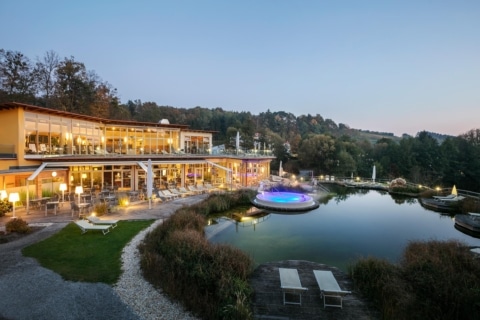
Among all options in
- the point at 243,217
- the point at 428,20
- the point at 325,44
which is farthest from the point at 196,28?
the point at 243,217

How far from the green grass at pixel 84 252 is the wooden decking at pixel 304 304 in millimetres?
3879

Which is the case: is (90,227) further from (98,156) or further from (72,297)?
(98,156)

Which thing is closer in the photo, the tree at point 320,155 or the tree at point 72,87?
the tree at point 72,87

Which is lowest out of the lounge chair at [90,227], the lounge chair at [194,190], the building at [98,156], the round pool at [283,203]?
the round pool at [283,203]

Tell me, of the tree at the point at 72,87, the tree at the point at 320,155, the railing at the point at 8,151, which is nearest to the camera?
the railing at the point at 8,151

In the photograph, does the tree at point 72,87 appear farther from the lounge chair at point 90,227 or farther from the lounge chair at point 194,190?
the lounge chair at point 90,227

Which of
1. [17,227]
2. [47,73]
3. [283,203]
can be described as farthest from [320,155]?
[47,73]

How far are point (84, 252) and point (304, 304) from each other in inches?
278

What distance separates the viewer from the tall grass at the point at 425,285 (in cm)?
520

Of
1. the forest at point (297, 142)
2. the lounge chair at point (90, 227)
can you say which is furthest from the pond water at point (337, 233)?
the forest at point (297, 142)

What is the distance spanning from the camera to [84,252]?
26.8 feet

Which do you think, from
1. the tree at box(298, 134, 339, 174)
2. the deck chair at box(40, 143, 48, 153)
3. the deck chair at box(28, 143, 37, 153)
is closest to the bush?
the deck chair at box(28, 143, 37, 153)

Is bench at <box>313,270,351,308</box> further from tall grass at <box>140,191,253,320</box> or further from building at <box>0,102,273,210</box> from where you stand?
building at <box>0,102,273,210</box>

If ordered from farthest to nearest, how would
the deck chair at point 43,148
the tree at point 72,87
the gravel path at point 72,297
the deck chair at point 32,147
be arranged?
the tree at point 72,87 < the deck chair at point 43,148 < the deck chair at point 32,147 < the gravel path at point 72,297
